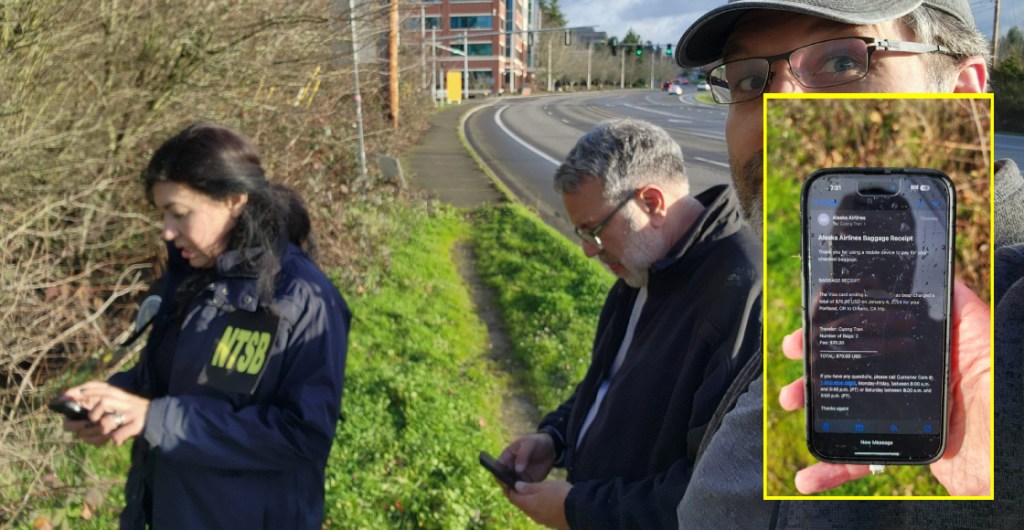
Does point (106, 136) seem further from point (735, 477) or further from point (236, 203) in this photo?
point (735, 477)

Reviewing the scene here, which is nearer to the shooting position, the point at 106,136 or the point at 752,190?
the point at 752,190

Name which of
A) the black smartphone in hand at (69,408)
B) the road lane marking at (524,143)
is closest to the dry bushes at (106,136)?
the black smartphone in hand at (69,408)

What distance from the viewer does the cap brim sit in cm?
61

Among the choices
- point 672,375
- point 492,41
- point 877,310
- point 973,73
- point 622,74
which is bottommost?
point 622,74

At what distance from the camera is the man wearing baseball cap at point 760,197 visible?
0.51 meters

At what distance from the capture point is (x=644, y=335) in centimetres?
189

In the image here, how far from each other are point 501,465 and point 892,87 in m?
1.93

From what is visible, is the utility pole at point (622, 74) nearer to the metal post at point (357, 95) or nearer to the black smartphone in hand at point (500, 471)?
the metal post at point (357, 95)

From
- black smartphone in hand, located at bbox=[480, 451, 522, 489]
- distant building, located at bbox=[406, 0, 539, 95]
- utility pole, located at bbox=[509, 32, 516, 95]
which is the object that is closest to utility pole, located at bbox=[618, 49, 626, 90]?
distant building, located at bbox=[406, 0, 539, 95]

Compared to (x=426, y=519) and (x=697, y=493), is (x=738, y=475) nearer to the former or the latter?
(x=697, y=493)

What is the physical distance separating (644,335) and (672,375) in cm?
17

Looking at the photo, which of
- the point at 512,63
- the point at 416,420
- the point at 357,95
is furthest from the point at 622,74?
the point at 416,420

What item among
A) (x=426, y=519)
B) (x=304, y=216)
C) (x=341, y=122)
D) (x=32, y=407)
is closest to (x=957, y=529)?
(x=304, y=216)

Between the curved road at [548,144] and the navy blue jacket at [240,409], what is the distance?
3436 mm
